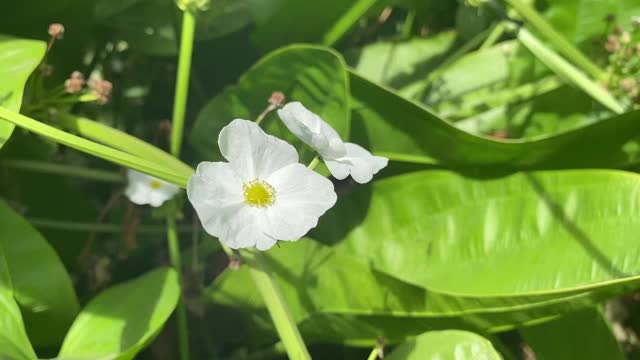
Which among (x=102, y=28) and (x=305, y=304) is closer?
(x=305, y=304)

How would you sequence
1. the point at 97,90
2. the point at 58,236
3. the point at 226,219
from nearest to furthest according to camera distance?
1. the point at 226,219
2. the point at 97,90
3. the point at 58,236

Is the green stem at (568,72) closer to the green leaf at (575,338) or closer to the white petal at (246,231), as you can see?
the green leaf at (575,338)

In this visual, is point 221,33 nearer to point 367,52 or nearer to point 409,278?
point 367,52

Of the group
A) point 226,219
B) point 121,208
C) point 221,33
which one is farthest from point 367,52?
point 226,219

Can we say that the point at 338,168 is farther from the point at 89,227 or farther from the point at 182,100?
the point at 89,227

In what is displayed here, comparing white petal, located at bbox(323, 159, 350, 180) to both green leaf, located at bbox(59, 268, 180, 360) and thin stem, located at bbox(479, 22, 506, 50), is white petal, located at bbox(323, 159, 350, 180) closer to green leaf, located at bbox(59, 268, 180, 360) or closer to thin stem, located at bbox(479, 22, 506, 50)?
green leaf, located at bbox(59, 268, 180, 360)

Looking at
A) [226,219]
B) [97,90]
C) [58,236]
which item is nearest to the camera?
[226,219]

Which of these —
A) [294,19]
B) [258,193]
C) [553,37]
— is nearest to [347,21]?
[294,19]

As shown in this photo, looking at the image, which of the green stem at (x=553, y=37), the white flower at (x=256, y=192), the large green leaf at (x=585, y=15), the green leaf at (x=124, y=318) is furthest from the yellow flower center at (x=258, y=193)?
the large green leaf at (x=585, y=15)
